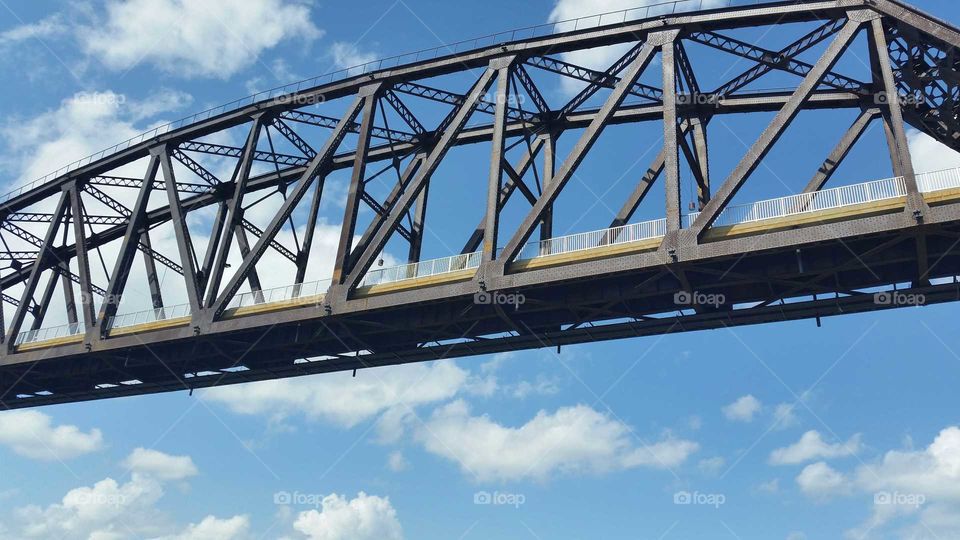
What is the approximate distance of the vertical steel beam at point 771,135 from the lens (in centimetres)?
2538

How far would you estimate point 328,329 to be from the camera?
1334 inches

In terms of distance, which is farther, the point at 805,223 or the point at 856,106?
the point at 856,106

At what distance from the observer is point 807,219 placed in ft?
82.9

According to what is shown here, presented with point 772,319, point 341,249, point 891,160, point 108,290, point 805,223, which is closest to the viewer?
point 805,223

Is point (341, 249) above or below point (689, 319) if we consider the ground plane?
above

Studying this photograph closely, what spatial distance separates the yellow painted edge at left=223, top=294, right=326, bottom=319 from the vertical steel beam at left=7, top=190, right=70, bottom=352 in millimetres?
14442

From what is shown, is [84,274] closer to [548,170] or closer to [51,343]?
A: [51,343]

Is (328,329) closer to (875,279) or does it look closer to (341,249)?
(341,249)

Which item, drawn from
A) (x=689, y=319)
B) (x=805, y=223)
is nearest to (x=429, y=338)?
(x=689, y=319)

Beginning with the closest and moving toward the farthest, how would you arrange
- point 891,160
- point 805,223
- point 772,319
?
point 805,223 → point 891,160 → point 772,319

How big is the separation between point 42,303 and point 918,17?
4218 cm

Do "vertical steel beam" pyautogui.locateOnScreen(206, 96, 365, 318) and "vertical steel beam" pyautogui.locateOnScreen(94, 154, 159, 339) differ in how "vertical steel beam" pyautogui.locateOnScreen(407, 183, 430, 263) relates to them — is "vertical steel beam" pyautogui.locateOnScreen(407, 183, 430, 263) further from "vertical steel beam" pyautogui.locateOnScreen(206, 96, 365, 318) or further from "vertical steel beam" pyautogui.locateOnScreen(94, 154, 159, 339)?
"vertical steel beam" pyautogui.locateOnScreen(94, 154, 159, 339)

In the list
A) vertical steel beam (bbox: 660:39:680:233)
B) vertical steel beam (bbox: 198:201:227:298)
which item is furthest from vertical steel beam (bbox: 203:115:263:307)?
vertical steel beam (bbox: 660:39:680:233)

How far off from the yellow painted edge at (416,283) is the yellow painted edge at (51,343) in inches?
680
